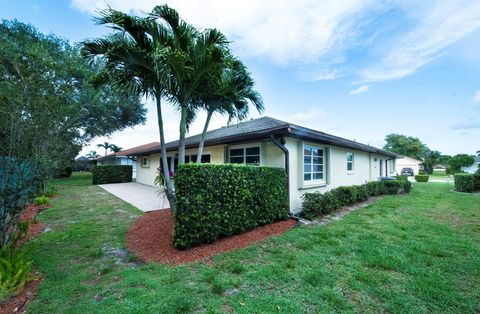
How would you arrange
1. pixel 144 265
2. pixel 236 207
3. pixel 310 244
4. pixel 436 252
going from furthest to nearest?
1. pixel 236 207
2. pixel 310 244
3. pixel 436 252
4. pixel 144 265

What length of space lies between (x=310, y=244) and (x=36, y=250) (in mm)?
5788

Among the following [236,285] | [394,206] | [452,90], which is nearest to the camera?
[236,285]

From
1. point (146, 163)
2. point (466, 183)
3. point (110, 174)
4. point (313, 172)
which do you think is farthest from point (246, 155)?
point (466, 183)

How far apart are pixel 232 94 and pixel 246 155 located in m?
2.92

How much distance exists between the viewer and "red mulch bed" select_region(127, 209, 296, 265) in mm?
4137

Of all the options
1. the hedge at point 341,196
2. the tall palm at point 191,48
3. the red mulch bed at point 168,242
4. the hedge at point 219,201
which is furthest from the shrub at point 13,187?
the hedge at point 341,196

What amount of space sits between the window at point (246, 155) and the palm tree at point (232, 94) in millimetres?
1677

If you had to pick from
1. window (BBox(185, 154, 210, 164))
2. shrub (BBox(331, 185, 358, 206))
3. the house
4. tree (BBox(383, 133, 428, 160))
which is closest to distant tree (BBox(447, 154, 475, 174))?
tree (BBox(383, 133, 428, 160))

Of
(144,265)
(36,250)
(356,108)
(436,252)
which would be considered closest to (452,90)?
(356,108)

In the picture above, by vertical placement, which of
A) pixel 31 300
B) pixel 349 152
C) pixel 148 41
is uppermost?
pixel 148 41

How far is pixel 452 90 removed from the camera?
10992 mm

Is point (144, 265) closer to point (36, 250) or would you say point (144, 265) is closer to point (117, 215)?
point (36, 250)

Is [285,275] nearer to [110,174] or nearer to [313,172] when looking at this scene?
[313,172]

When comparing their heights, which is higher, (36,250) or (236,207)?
(236,207)
